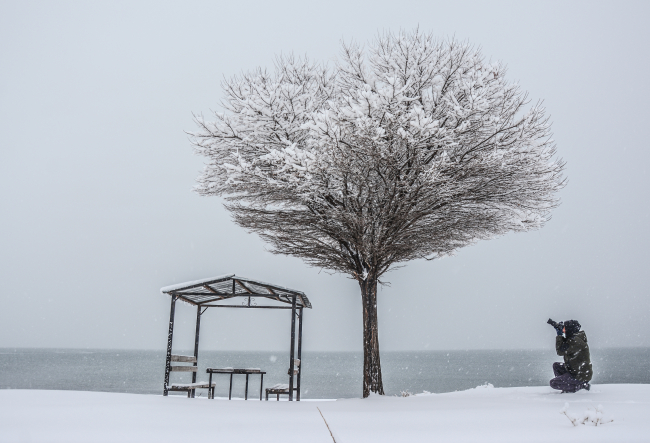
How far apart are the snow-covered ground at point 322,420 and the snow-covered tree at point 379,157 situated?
4.08m

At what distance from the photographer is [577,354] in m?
8.93

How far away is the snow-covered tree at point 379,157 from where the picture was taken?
9.88 metres

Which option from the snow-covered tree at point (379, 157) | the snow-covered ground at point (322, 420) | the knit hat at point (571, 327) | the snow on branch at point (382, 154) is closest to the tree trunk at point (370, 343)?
the snow-covered tree at point (379, 157)

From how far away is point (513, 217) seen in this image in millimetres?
12234

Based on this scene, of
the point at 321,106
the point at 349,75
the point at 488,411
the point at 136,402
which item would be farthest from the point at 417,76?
the point at 136,402

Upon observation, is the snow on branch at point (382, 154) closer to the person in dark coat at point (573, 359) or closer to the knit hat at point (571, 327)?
the knit hat at point (571, 327)

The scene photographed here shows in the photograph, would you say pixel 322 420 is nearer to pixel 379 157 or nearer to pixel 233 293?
pixel 233 293

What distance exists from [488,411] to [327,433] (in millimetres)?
3226

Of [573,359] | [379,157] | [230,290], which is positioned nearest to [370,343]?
[230,290]

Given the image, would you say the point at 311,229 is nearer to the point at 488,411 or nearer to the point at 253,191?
the point at 253,191

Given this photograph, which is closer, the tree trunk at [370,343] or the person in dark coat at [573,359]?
the person in dark coat at [573,359]

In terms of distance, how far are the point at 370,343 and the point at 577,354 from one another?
15.8 feet

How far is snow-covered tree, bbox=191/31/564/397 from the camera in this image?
9.88m

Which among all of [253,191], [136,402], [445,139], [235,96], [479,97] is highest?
[235,96]
